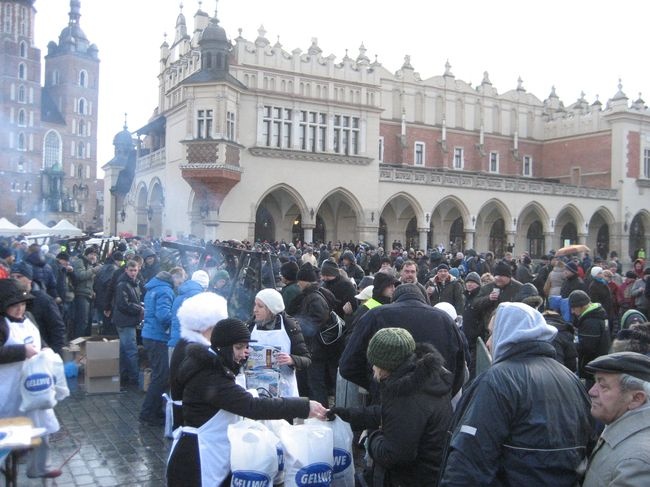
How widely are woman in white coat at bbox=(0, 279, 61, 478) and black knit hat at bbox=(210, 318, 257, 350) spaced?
64.6 inches

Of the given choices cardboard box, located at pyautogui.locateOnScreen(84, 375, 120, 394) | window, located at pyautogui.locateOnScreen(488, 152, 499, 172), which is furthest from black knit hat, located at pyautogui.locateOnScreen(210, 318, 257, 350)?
window, located at pyautogui.locateOnScreen(488, 152, 499, 172)

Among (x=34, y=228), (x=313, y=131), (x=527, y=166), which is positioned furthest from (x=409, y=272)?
(x=527, y=166)

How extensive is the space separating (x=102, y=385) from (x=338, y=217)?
24305 mm

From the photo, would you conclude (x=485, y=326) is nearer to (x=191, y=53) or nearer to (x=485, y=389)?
(x=485, y=389)

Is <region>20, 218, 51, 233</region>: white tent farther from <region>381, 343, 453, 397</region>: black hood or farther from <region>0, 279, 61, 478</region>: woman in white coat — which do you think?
<region>381, 343, 453, 397</region>: black hood

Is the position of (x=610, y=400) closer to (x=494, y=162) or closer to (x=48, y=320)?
(x=48, y=320)

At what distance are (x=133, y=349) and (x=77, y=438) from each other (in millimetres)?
2259

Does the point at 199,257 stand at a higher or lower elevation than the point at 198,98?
lower

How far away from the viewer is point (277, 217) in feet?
100

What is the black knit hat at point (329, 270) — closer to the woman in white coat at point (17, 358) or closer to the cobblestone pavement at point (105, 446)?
the cobblestone pavement at point (105, 446)

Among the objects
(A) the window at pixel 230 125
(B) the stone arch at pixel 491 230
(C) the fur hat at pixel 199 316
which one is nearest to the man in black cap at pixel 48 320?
(C) the fur hat at pixel 199 316

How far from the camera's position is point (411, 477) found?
3.33 meters

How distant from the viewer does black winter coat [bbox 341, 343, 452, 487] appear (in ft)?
10.5

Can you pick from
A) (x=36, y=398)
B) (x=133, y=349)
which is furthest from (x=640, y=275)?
(x=36, y=398)
